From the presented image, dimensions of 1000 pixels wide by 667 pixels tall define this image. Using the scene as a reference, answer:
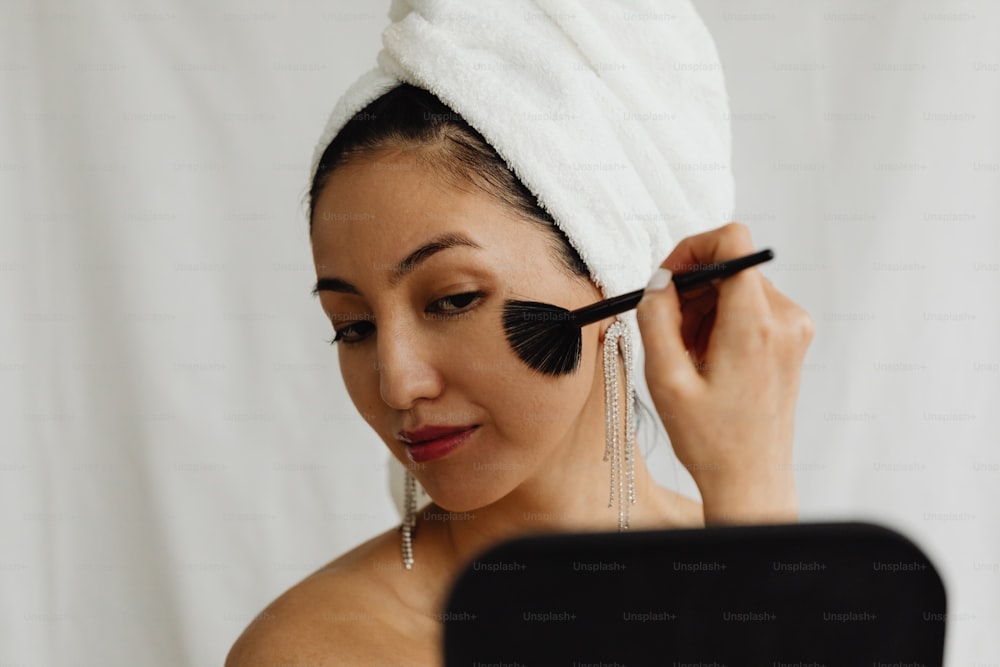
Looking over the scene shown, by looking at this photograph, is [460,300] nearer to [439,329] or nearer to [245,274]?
[439,329]

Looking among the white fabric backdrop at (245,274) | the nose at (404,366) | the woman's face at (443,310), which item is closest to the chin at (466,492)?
the woman's face at (443,310)

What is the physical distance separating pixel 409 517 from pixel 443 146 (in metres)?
0.47

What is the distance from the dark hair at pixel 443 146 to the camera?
1101 mm

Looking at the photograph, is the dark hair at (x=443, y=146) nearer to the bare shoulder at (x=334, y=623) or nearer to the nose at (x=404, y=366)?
the nose at (x=404, y=366)

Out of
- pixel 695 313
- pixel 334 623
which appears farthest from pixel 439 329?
pixel 334 623

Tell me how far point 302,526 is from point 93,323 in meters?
0.50

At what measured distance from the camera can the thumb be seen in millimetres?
850

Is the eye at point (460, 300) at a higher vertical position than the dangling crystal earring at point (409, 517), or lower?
higher

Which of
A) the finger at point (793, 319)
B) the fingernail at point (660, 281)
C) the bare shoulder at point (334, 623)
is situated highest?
the fingernail at point (660, 281)

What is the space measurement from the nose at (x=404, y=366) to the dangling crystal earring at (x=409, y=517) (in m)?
0.25

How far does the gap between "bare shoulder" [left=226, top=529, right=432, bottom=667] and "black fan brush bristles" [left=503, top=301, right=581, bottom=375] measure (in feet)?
1.16

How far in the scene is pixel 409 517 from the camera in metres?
1.32

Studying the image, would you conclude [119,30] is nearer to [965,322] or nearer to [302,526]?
[302,526]

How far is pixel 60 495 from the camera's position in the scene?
1820 millimetres
